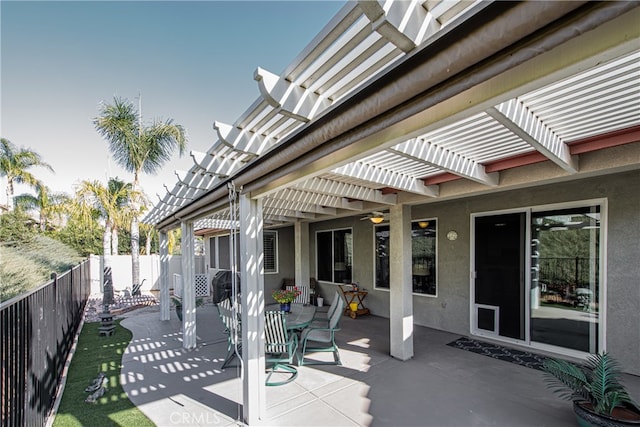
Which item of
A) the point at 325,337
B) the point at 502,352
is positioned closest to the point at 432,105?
→ the point at 325,337

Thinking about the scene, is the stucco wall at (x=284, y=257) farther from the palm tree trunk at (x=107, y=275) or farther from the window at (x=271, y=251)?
the palm tree trunk at (x=107, y=275)

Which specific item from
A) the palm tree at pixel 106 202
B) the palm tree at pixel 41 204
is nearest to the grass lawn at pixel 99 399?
the palm tree at pixel 106 202

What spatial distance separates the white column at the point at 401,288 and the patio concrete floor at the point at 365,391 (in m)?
0.26

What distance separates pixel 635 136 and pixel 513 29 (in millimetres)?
2911

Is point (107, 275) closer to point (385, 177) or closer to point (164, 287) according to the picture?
point (164, 287)

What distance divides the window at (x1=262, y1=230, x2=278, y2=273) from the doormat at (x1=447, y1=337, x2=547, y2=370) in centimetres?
658

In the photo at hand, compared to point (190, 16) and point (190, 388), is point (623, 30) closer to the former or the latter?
point (190, 388)

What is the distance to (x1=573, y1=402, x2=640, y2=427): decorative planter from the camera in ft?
8.73

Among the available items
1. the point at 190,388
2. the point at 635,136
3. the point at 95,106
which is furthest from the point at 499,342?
the point at 95,106

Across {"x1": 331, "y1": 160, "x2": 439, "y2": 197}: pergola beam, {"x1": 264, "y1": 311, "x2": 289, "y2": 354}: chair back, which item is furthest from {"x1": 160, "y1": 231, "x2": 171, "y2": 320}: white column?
{"x1": 331, "y1": 160, "x2": 439, "y2": 197}: pergola beam

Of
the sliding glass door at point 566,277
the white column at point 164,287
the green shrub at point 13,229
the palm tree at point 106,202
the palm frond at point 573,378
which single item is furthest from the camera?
the palm tree at point 106,202

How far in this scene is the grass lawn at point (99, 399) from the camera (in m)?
3.26

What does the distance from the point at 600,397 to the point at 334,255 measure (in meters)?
6.79

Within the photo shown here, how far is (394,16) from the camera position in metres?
1.08
